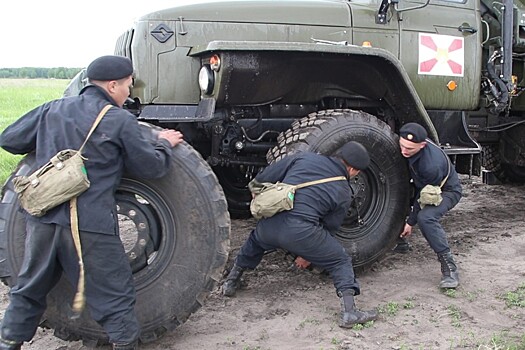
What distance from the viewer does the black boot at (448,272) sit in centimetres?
458

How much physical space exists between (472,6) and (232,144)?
265 cm

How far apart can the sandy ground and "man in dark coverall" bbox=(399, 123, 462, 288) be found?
193 mm

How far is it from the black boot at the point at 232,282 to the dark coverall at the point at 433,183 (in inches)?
57.7

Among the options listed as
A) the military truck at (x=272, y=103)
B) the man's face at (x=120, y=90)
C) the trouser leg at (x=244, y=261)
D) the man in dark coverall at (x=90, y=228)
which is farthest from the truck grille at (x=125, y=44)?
the trouser leg at (x=244, y=261)

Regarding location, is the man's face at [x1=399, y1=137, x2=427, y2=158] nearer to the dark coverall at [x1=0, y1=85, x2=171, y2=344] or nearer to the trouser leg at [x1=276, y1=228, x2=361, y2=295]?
A: the trouser leg at [x1=276, y1=228, x2=361, y2=295]

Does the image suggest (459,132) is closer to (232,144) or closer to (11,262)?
(232,144)

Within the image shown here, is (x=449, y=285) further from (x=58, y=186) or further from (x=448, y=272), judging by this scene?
(x=58, y=186)

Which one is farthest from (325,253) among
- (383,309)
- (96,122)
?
(96,122)

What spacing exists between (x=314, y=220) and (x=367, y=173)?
977 mm

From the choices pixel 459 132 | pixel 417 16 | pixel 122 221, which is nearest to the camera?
pixel 122 221

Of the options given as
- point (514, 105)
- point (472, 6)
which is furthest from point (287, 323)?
point (514, 105)

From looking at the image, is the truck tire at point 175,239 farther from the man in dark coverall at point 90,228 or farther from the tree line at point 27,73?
the tree line at point 27,73

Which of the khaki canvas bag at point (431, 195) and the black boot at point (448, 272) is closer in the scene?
the black boot at point (448, 272)

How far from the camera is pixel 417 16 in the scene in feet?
17.5
